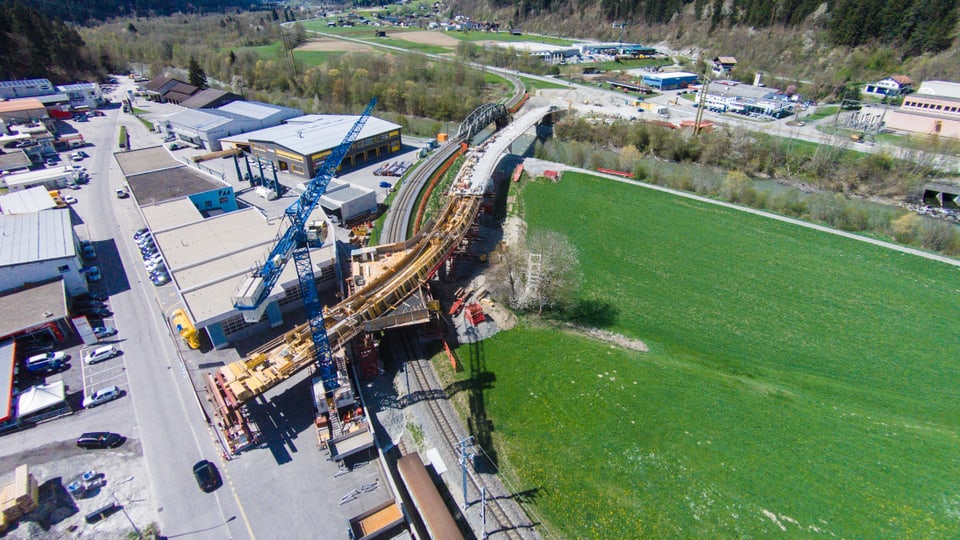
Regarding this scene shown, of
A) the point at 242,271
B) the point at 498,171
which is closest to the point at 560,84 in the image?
the point at 498,171

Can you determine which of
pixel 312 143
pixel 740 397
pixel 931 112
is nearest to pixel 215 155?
pixel 312 143

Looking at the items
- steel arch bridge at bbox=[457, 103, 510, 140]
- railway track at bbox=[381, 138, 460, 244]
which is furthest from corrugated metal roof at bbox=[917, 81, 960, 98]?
railway track at bbox=[381, 138, 460, 244]

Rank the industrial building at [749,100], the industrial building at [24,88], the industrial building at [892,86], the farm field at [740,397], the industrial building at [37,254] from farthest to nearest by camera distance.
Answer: the industrial building at [24,88]
the industrial building at [749,100]
the industrial building at [892,86]
the industrial building at [37,254]
the farm field at [740,397]

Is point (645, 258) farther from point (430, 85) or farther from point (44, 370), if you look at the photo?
point (430, 85)

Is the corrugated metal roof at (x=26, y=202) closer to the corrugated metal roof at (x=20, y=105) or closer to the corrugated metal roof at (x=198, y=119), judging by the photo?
the corrugated metal roof at (x=198, y=119)

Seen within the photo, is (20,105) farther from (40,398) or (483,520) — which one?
(483,520)

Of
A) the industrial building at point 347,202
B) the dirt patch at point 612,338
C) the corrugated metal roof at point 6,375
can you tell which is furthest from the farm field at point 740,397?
the corrugated metal roof at point 6,375

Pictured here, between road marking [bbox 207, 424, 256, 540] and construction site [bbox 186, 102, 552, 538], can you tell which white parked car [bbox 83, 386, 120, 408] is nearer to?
construction site [bbox 186, 102, 552, 538]
